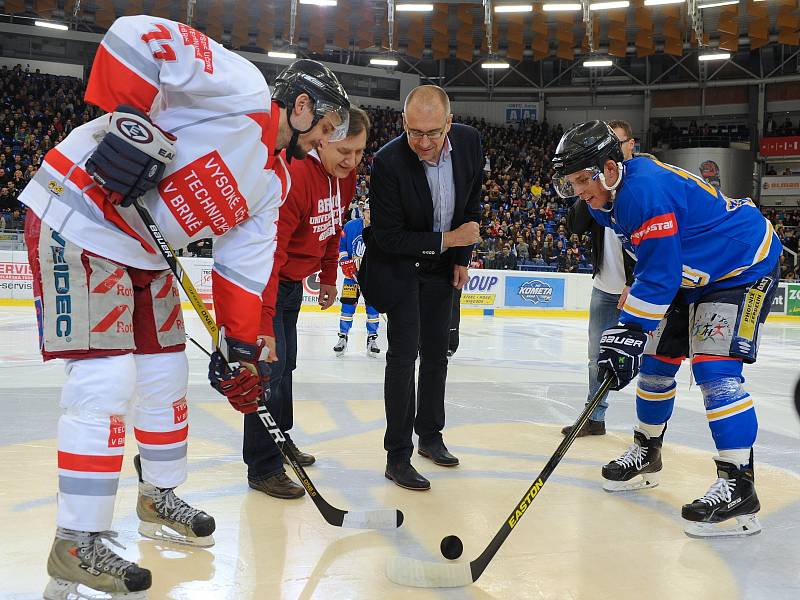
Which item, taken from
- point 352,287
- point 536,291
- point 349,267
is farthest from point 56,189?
point 536,291

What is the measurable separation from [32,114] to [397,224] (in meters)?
18.2

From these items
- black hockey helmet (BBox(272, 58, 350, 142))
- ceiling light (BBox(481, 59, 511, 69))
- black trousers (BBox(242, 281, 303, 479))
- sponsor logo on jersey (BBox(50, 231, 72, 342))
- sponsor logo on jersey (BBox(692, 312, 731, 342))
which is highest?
ceiling light (BBox(481, 59, 511, 69))

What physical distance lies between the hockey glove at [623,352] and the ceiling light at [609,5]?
60.7 feet

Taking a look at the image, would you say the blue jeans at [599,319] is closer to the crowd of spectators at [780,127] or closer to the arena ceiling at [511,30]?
the arena ceiling at [511,30]

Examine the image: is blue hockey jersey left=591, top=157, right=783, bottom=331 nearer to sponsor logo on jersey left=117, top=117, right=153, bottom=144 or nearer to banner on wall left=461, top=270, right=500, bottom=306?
sponsor logo on jersey left=117, top=117, right=153, bottom=144

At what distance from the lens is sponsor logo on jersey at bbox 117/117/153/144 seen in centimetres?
164

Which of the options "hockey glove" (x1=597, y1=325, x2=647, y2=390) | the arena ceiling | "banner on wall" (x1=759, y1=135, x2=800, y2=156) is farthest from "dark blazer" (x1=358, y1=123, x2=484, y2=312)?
"banner on wall" (x1=759, y1=135, x2=800, y2=156)

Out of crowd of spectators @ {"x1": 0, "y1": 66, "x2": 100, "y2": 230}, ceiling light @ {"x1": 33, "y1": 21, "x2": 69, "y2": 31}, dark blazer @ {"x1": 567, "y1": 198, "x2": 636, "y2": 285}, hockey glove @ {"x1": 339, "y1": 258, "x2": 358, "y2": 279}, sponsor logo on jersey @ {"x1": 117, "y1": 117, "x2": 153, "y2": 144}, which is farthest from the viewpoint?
ceiling light @ {"x1": 33, "y1": 21, "x2": 69, "y2": 31}

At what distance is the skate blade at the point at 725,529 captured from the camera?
2.28 m

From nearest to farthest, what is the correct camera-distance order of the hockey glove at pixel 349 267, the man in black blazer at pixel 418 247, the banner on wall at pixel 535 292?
the man in black blazer at pixel 418 247
the hockey glove at pixel 349 267
the banner on wall at pixel 535 292

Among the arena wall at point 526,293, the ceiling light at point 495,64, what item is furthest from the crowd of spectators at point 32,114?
the ceiling light at point 495,64

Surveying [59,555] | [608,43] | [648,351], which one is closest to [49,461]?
[59,555]

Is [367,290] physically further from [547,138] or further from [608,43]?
[547,138]

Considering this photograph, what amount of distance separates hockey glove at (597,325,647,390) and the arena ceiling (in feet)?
59.4
